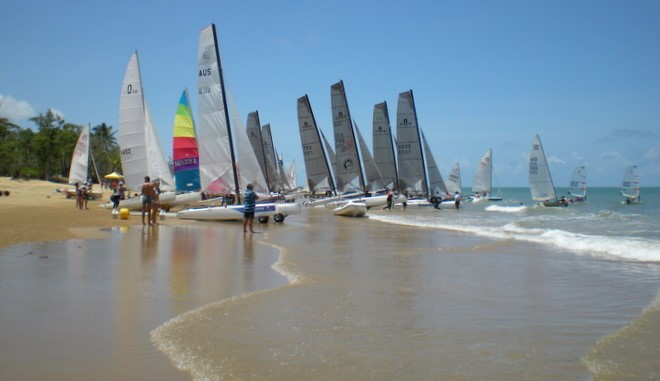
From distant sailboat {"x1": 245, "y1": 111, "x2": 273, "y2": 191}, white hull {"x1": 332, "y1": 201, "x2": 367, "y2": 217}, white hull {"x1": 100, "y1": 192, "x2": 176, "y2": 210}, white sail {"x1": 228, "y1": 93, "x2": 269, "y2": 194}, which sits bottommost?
white hull {"x1": 332, "y1": 201, "x2": 367, "y2": 217}

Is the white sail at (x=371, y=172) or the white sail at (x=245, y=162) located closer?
the white sail at (x=245, y=162)

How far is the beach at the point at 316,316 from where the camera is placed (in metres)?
4.32

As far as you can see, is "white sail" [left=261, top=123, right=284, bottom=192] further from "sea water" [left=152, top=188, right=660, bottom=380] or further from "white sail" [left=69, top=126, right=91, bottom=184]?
"sea water" [left=152, top=188, right=660, bottom=380]

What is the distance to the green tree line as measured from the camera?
67.5 m

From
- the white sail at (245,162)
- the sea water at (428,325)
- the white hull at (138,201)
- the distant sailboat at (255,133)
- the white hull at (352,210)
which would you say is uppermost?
the distant sailboat at (255,133)

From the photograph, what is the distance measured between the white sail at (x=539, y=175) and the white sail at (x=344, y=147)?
21574 millimetres

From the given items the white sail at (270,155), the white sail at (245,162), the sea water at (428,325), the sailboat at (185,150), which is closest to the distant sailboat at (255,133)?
the white sail at (270,155)

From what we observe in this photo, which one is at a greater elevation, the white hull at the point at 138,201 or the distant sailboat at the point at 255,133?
the distant sailboat at the point at 255,133

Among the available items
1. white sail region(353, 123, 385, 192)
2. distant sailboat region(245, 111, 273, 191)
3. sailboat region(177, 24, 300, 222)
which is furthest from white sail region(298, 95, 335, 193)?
sailboat region(177, 24, 300, 222)

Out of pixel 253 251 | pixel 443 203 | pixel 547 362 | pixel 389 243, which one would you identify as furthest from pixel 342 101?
pixel 547 362

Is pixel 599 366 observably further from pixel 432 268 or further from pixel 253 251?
pixel 253 251

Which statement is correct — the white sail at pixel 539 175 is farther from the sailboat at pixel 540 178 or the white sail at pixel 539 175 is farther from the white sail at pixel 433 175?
the white sail at pixel 433 175

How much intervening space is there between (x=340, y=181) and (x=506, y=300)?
32623mm

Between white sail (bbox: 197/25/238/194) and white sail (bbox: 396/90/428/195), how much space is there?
76.5 feet
